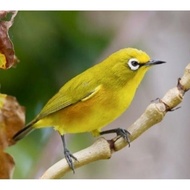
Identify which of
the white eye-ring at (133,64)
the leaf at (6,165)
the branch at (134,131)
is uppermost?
the white eye-ring at (133,64)

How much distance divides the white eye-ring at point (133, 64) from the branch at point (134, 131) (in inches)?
3.5

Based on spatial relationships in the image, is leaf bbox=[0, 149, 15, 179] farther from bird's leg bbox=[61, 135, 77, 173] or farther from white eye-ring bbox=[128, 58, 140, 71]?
white eye-ring bbox=[128, 58, 140, 71]

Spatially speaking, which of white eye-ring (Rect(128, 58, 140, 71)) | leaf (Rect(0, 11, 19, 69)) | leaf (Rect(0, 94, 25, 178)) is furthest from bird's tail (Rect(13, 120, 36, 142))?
white eye-ring (Rect(128, 58, 140, 71))

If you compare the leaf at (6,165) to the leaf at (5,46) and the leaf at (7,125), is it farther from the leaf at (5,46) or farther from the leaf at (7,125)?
the leaf at (5,46)

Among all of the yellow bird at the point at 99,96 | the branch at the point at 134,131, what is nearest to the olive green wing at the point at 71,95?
the yellow bird at the point at 99,96

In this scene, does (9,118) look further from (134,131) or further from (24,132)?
(134,131)

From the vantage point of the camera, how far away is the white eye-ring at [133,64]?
56.9 inches

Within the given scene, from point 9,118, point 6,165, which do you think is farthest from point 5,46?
point 6,165

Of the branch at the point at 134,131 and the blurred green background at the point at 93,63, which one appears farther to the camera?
the blurred green background at the point at 93,63

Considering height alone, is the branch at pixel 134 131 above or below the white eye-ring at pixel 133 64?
below

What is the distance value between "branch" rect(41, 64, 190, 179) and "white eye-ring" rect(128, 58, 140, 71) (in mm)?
89

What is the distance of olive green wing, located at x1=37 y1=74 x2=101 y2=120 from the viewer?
1.47 metres

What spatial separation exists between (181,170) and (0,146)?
16.8 inches
